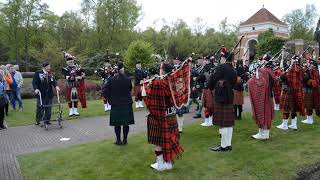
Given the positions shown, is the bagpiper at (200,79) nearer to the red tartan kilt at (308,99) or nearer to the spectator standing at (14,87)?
the red tartan kilt at (308,99)

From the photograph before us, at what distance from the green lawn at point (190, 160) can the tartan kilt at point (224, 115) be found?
57 centimetres

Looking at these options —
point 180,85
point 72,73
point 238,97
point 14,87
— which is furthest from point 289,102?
point 14,87

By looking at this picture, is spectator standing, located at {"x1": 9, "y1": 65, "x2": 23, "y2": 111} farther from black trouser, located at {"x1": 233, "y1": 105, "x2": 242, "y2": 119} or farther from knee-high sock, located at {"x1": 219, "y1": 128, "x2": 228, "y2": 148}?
knee-high sock, located at {"x1": 219, "y1": 128, "x2": 228, "y2": 148}

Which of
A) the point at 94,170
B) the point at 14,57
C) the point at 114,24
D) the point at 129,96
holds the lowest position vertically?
the point at 94,170

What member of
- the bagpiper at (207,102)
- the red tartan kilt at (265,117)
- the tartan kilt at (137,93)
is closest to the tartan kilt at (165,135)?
the tartan kilt at (137,93)

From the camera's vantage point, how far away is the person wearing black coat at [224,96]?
6.93m

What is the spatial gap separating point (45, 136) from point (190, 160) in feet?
13.7

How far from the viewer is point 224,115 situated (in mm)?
6938

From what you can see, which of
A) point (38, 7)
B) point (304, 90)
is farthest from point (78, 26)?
point (304, 90)

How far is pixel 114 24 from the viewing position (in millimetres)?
37781

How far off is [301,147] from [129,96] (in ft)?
11.9

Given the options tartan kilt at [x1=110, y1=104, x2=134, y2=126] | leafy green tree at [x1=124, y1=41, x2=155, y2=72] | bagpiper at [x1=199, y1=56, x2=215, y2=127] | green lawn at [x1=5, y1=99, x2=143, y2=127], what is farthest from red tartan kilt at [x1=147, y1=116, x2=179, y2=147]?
leafy green tree at [x1=124, y1=41, x2=155, y2=72]

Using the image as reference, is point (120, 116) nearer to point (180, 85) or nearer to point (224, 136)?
point (180, 85)

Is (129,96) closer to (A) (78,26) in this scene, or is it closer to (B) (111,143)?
(B) (111,143)
